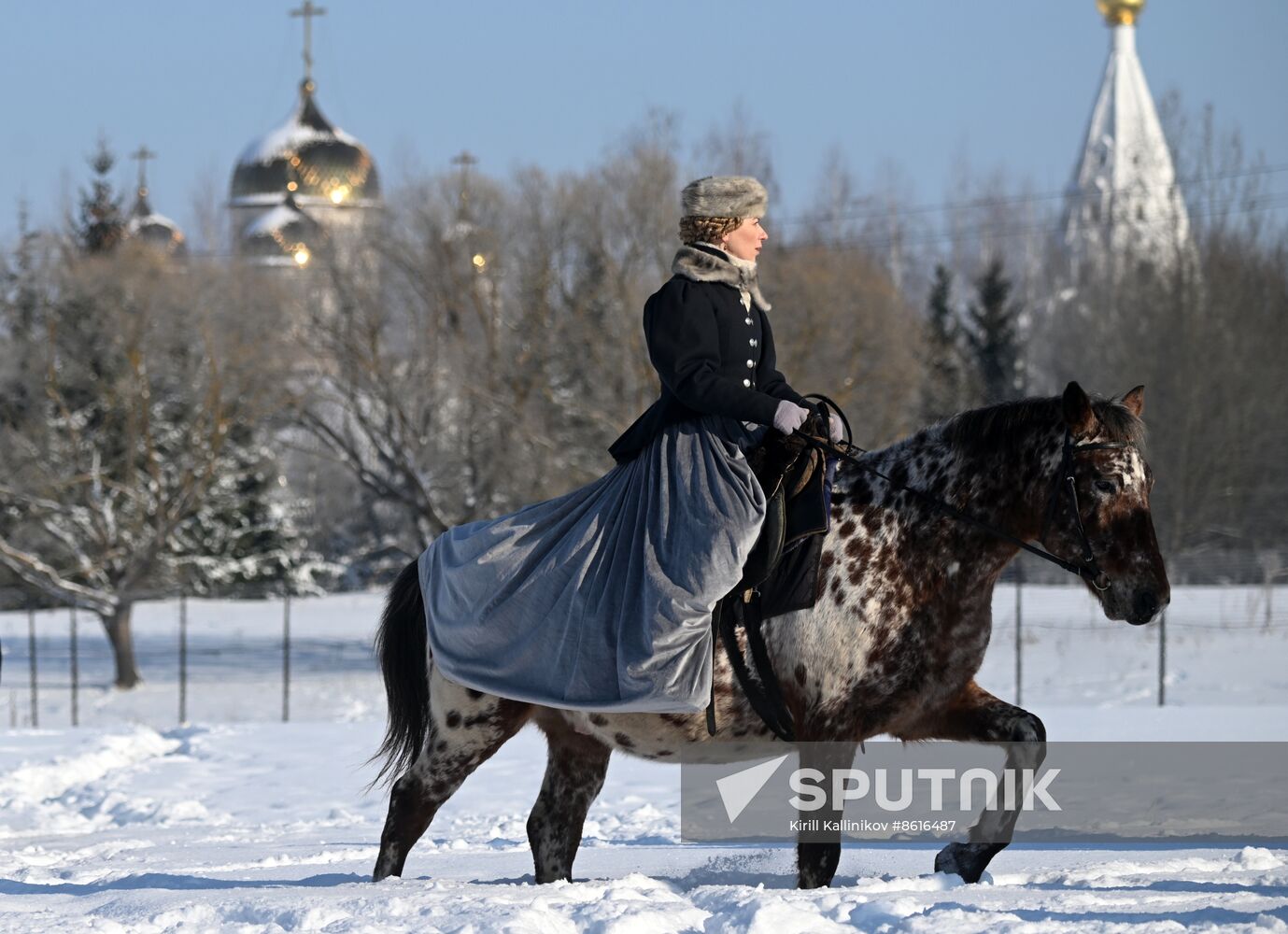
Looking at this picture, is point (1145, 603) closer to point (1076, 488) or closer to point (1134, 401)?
point (1076, 488)

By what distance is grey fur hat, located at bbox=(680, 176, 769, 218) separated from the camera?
5.66m

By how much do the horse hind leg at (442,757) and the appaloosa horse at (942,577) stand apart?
0.53 metres

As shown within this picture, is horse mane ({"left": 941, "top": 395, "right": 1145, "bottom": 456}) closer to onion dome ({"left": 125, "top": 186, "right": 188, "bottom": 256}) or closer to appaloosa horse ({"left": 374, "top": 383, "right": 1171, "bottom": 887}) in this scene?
appaloosa horse ({"left": 374, "top": 383, "right": 1171, "bottom": 887})

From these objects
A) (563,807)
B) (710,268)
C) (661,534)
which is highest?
(710,268)

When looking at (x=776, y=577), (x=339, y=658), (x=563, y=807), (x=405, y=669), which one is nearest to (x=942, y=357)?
(x=339, y=658)

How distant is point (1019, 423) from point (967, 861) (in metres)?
1.47

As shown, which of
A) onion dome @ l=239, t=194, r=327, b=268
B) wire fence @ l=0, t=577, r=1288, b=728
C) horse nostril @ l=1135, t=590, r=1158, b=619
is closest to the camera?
horse nostril @ l=1135, t=590, r=1158, b=619

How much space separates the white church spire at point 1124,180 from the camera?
1772 inches

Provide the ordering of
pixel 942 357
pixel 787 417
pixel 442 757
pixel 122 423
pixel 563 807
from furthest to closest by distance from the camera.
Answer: pixel 942 357, pixel 122 423, pixel 563 807, pixel 442 757, pixel 787 417

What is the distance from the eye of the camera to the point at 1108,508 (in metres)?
5.24

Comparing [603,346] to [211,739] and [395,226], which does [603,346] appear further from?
[211,739]

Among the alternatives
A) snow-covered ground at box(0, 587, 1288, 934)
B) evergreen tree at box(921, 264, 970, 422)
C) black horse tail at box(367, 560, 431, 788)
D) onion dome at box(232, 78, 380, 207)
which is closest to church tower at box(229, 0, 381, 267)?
onion dome at box(232, 78, 380, 207)

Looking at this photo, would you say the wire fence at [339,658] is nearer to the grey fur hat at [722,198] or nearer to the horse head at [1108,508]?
the horse head at [1108,508]

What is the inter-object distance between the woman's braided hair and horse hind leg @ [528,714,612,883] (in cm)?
193
